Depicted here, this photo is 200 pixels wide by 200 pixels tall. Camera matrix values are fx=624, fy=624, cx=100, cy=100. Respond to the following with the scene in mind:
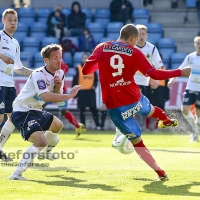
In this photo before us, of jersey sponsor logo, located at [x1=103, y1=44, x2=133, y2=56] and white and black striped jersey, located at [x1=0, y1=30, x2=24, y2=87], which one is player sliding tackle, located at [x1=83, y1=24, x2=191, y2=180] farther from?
white and black striped jersey, located at [x1=0, y1=30, x2=24, y2=87]

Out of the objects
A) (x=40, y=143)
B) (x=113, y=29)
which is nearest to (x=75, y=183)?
(x=40, y=143)

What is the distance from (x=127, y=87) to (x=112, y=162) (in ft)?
6.64

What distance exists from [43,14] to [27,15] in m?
0.58

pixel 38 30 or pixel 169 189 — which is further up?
pixel 38 30

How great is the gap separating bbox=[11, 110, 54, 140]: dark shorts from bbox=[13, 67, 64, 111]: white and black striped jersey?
0.08 metres

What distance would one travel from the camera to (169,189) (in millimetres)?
7422

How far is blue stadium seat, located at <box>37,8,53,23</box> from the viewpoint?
73.3 feet

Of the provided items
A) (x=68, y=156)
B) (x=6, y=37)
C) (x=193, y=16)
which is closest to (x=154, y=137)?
(x=68, y=156)

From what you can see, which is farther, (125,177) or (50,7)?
(50,7)

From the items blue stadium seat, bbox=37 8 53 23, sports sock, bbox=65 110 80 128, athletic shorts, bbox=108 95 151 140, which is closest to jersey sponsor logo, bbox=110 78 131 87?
athletic shorts, bbox=108 95 151 140

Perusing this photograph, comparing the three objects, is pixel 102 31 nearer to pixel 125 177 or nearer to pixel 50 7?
pixel 50 7

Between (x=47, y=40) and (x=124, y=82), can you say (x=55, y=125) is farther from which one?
(x=47, y=40)

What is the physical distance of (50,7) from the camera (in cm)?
2367

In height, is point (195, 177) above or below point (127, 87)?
below
